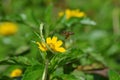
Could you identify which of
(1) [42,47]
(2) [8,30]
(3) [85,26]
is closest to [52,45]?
(1) [42,47]

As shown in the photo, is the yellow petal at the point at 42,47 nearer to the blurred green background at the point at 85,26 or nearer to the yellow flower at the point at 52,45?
the yellow flower at the point at 52,45

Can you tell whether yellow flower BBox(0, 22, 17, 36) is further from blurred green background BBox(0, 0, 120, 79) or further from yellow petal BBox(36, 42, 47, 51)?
yellow petal BBox(36, 42, 47, 51)

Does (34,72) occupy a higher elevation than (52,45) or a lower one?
lower

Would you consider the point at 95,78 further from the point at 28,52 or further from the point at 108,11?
the point at 108,11

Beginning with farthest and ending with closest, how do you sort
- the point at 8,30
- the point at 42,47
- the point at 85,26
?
the point at 8,30
the point at 85,26
the point at 42,47

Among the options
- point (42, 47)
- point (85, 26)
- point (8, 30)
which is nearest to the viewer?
point (42, 47)

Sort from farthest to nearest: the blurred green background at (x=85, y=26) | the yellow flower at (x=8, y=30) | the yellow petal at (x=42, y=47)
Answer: the yellow flower at (x=8, y=30) → the blurred green background at (x=85, y=26) → the yellow petal at (x=42, y=47)

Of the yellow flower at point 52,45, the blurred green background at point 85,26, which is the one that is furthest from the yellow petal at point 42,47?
the blurred green background at point 85,26

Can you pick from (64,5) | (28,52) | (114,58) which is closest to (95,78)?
(28,52)

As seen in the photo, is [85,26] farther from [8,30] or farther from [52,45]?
[52,45]
